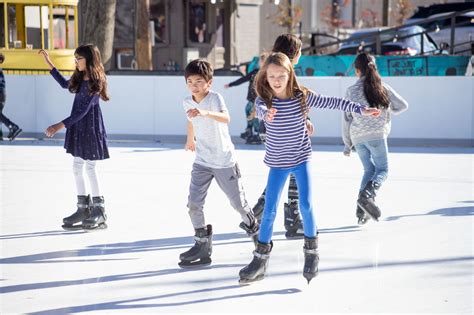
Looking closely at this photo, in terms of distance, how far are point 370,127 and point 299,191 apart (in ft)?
7.40

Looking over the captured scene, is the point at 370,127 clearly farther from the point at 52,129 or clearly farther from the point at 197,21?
the point at 197,21

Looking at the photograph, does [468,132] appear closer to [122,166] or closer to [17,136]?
[122,166]

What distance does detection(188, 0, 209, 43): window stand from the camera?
28.8 metres

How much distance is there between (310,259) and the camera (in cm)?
550

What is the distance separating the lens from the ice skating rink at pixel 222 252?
515 centimetres

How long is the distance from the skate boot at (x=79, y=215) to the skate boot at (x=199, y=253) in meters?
1.58

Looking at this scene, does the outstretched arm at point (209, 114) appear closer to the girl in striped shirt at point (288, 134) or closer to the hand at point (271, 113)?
the girl in striped shirt at point (288, 134)

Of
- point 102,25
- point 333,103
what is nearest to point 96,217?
point 333,103

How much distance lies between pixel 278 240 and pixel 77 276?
1.77m

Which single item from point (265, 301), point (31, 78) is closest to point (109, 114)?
point (31, 78)

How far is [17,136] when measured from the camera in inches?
613

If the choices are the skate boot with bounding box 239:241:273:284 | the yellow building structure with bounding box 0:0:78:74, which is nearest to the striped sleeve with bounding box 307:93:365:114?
the skate boot with bounding box 239:241:273:284

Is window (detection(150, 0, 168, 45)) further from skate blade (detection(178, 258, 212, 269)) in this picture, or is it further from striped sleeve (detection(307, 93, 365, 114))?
striped sleeve (detection(307, 93, 365, 114))

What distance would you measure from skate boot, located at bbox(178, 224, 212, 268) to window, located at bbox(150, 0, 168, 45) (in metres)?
22.5
